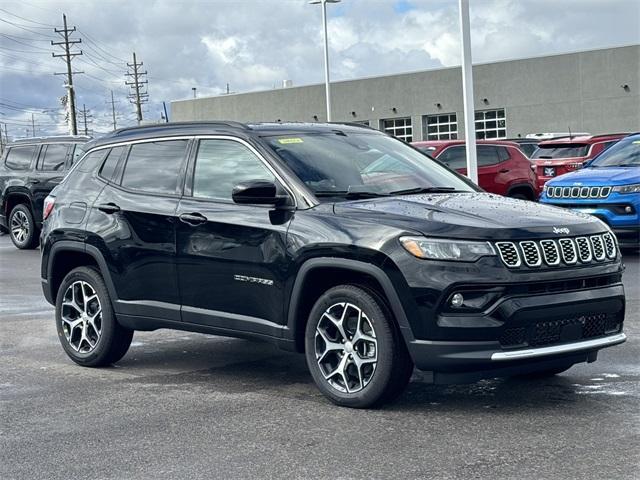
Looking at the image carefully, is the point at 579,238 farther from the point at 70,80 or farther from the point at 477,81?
the point at 70,80

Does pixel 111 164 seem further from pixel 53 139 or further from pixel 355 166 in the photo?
pixel 53 139

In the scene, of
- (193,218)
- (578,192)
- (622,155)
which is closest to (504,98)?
(622,155)

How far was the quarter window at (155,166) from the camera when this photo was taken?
7.51 metres

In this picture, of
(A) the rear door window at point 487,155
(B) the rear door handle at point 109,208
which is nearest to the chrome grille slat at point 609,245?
(B) the rear door handle at point 109,208

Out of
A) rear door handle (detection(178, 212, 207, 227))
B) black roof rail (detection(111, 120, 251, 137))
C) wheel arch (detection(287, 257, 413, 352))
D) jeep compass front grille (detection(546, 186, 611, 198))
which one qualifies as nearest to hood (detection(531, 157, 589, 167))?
jeep compass front grille (detection(546, 186, 611, 198))

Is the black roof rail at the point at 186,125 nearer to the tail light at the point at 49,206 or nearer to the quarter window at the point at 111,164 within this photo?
the quarter window at the point at 111,164

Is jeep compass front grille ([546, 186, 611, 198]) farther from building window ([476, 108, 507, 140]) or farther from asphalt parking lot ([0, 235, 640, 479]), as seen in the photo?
building window ([476, 108, 507, 140])

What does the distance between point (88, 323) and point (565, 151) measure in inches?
652

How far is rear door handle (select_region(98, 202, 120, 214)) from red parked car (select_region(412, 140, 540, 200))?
41.5ft

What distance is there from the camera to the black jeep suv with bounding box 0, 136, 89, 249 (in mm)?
19516

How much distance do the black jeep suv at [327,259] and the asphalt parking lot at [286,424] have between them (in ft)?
0.98

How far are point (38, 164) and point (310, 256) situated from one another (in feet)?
47.4

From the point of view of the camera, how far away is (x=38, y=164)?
19703mm

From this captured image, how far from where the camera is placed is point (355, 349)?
6.18 metres
